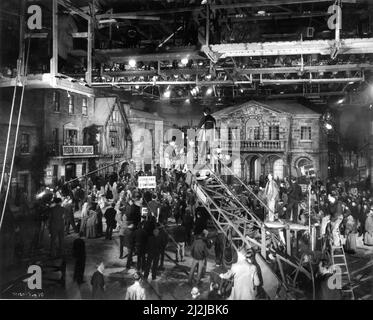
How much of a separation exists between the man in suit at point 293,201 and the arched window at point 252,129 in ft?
7.49

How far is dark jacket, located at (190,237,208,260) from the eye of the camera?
9.45 metres

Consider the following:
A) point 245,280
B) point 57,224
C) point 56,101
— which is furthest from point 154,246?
point 56,101

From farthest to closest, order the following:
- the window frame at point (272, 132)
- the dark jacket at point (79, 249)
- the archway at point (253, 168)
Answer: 1. the window frame at point (272, 132)
2. the archway at point (253, 168)
3. the dark jacket at point (79, 249)

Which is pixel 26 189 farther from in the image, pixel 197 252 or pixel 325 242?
pixel 325 242

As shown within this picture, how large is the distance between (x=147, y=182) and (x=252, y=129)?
4462mm

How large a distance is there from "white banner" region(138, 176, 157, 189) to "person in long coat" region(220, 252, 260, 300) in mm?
4428

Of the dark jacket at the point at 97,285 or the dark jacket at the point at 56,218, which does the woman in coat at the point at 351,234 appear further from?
the dark jacket at the point at 56,218

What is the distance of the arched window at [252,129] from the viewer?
37.6 ft

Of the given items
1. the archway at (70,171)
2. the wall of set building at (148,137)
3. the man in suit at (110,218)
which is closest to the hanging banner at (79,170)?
the archway at (70,171)

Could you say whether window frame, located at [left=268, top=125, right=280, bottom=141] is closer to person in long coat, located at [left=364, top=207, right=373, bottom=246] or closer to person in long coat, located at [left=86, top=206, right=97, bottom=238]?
person in long coat, located at [left=364, top=207, right=373, bottom=246]

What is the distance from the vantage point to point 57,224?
1005cm

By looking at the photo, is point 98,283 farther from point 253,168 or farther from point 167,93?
point 167,93

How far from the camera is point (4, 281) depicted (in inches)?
354
